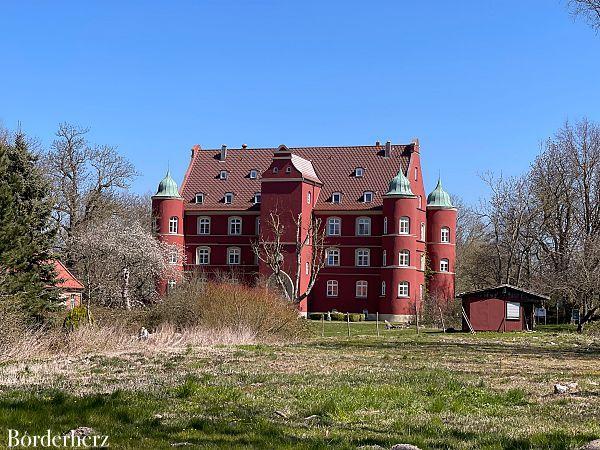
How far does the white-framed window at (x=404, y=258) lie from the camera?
69188 millimetres

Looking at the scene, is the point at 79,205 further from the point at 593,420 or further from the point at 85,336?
the point at 593,420

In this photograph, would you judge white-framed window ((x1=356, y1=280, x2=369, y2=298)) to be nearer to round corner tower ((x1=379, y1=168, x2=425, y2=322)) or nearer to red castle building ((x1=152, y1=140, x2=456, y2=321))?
red castle building ((x1=152, y1=140, x2=456, y2=321))

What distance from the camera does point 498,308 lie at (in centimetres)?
4700

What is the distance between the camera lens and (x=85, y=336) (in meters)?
23.0

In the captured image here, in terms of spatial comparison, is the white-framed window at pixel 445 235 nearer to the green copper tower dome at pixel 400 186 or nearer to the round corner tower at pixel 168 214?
the green copper tower dome at pixel 400 186

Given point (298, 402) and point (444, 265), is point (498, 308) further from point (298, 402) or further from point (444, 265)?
point (298, 402)

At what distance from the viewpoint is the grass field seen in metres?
9.35

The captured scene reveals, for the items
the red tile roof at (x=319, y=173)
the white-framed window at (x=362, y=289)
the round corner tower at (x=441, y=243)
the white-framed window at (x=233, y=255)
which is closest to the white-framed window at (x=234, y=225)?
the red tile roof at (x=319, y=173)

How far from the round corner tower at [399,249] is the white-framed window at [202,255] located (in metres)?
15.2

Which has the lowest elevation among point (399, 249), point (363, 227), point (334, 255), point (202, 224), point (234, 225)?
point (334, 255)

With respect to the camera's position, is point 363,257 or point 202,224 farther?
point 202,224

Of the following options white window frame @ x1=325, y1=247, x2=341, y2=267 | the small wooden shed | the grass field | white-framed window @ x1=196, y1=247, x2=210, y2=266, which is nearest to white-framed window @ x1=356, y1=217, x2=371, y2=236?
white window frame @ x1=325, y1=247, x2=341, y2=267

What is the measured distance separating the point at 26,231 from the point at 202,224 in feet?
132

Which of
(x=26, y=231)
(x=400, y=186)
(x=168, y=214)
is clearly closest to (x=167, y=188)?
(x=168, y=214)
